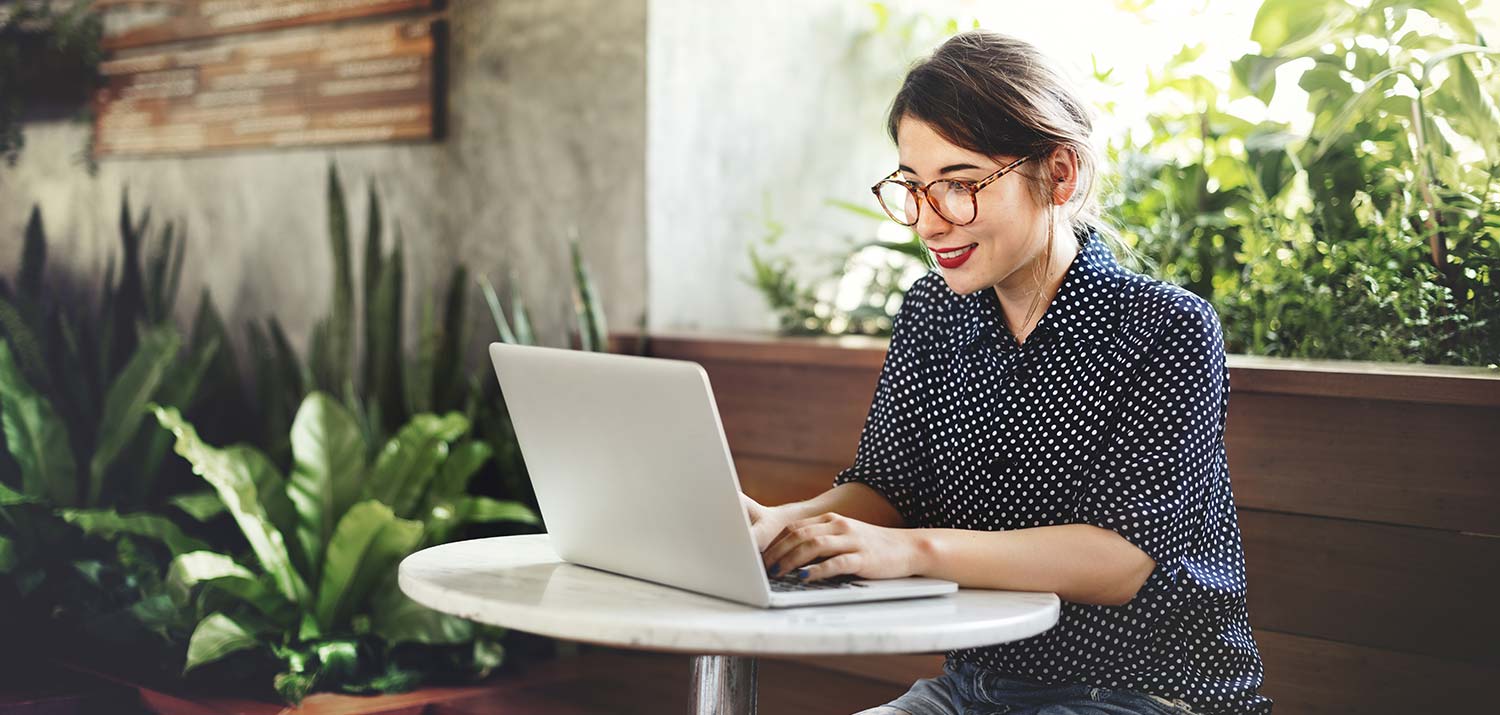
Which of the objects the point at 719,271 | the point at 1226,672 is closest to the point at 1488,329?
the point at 1226,672

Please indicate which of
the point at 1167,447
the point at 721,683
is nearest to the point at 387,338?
the point at 721,683

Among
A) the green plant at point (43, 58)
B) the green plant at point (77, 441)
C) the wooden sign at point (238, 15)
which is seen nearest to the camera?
the green plant at point (77, 441)

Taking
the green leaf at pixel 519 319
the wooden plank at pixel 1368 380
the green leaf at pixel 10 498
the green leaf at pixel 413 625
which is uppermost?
the wooden plank at pixel 1368 380

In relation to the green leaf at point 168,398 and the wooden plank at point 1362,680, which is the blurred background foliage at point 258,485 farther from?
the wooden plank at point 1362,680

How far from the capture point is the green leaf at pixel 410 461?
3066 mm

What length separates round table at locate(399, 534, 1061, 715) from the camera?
47.9 inches

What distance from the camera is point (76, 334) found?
3811 mm

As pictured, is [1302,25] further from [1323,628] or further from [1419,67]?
[1323,628]

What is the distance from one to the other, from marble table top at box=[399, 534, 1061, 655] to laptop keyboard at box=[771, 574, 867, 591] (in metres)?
0.03

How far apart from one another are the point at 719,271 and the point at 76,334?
1.85m

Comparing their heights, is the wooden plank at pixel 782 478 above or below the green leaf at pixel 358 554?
above

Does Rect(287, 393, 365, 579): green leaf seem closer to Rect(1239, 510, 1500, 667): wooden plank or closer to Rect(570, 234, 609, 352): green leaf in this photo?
Rect(570, 234, 609, 352): green leaf

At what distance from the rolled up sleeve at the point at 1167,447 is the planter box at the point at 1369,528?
2.04ft

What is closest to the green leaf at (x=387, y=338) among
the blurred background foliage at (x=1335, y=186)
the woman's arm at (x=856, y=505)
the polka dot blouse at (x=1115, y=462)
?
the blurred background foliage at (x=1335, y=186)
